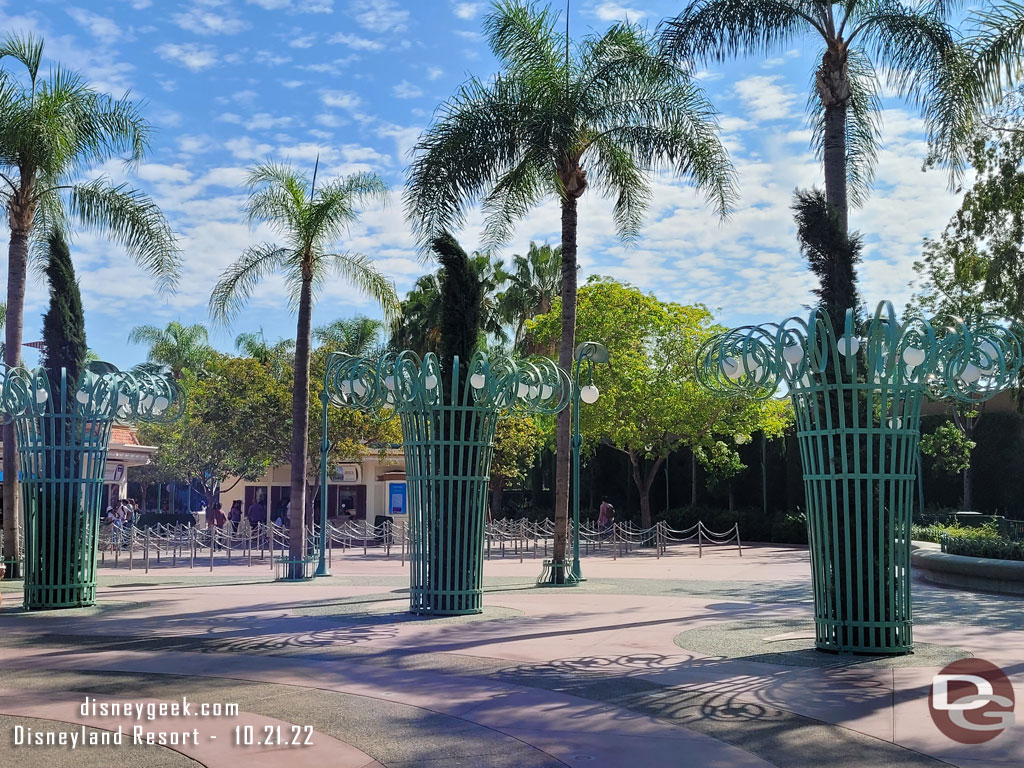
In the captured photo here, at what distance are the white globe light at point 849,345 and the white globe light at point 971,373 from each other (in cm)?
104

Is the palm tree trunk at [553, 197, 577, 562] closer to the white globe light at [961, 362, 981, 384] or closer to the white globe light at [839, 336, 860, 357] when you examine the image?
the white globe light at [839, 336, 860, 357]

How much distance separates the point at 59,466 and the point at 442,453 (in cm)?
530

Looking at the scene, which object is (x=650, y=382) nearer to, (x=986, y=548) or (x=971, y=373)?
(x=986, y=548)

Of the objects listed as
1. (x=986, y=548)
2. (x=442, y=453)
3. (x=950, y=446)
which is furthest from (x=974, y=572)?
(x=950, y=446)

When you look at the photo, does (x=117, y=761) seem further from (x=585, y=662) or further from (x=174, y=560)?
(x=174, y=560)

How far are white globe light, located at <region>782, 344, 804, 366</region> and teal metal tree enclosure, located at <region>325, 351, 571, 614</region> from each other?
436cm

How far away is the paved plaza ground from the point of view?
19.6 ft

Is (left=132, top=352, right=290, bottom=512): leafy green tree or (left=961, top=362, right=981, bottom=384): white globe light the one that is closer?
(left=961, top=362, right=981, bottom=384): white globe light

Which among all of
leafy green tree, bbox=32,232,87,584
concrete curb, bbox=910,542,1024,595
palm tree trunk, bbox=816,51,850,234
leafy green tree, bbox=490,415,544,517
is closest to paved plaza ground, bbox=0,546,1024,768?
concrete curb, bbox=910,542,1024,595

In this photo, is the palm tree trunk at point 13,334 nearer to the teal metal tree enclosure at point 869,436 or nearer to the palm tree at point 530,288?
the teal metal tree enclosure at point 869,436

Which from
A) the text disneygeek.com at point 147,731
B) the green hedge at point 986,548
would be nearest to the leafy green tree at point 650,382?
the green hedge at point 986,548

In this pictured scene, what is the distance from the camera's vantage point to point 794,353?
9.26 m

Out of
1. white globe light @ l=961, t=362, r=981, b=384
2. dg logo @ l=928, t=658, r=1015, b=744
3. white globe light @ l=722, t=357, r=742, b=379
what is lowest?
dg logo @ l=928, t=658, r=1015, b=744

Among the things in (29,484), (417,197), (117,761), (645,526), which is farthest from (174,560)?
(117,761)
